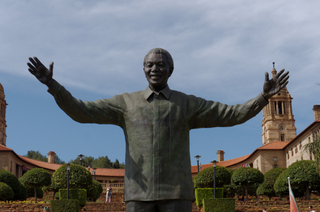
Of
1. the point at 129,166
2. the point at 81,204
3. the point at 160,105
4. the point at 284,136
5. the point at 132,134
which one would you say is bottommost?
the point at 81,204

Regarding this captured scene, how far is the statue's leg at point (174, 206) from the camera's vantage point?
3.53m

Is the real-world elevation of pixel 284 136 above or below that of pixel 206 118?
above

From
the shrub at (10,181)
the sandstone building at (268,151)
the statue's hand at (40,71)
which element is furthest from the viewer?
the sandstone building at (268,151)

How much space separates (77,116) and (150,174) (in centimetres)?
89

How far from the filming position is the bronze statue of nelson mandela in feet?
11.7

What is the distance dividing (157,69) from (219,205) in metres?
17.2

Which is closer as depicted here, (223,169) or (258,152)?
(223,169)

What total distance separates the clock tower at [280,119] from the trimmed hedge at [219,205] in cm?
6794

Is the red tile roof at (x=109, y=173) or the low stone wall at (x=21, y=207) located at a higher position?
the red tile roof at (x=109, y=173)

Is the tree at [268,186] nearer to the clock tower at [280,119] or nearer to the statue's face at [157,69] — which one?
the statue's face at [157,69]

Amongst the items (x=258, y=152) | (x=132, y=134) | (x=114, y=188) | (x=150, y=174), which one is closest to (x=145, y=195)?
(x=150, y=174)

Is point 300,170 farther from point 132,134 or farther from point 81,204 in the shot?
point 132,134

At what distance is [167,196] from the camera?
352 centimetres

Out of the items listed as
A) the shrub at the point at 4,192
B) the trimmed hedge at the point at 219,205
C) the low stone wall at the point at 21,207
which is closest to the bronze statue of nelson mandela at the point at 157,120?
the trimmed hedge at the point at 219,205
